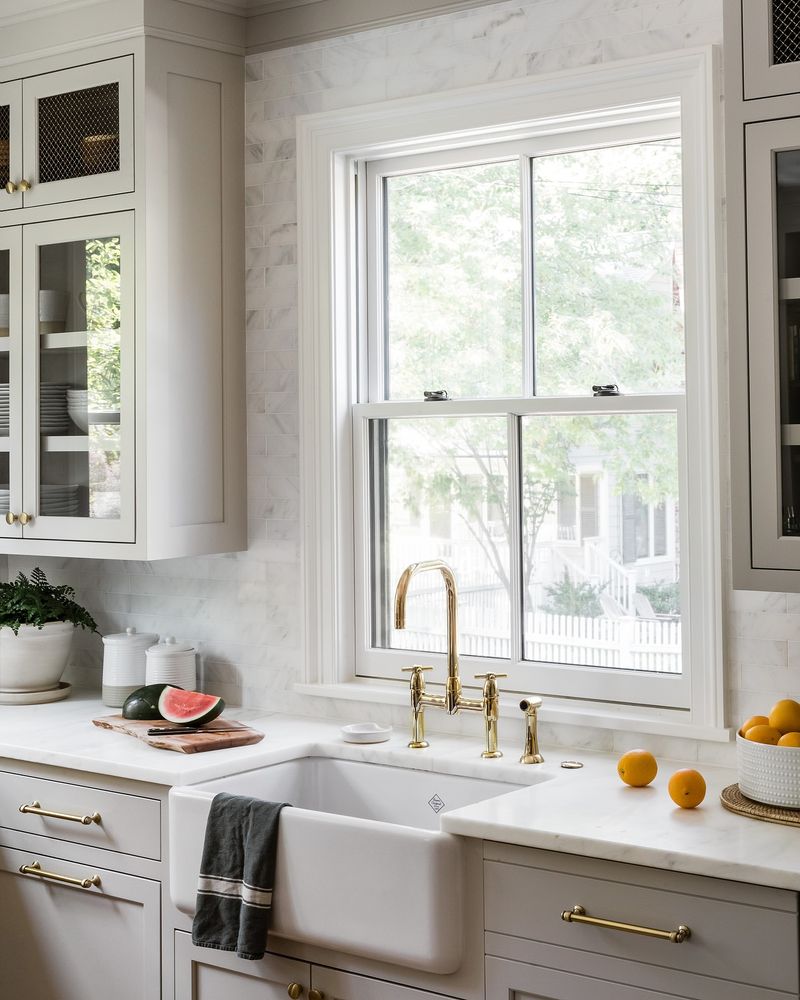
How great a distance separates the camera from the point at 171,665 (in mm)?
3115

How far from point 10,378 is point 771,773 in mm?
2154

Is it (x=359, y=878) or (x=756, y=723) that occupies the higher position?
(x=756, y=723)

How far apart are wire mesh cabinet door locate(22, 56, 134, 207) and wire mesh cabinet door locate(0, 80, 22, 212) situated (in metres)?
0.02

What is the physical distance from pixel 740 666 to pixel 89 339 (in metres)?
1.77

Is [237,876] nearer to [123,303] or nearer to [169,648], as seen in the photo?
[169,648]

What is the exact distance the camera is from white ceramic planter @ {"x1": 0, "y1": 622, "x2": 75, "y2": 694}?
323cm

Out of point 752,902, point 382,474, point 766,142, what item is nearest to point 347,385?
point 382,474

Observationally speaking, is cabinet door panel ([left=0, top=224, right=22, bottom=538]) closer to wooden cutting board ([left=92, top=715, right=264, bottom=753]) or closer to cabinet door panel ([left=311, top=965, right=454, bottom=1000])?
wooden cutting board ([left=92, top=715, right=264, bottom=753])

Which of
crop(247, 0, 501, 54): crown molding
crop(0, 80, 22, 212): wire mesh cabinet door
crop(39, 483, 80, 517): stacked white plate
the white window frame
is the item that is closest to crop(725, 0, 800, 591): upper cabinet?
the white window frame

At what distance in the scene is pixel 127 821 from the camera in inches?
99.9

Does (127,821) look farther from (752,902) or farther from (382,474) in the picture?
(752,902)

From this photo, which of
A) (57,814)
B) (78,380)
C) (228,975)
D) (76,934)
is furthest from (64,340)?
(228,975)

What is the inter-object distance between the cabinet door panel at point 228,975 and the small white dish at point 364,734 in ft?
1.86

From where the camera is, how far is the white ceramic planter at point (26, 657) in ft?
10.6
